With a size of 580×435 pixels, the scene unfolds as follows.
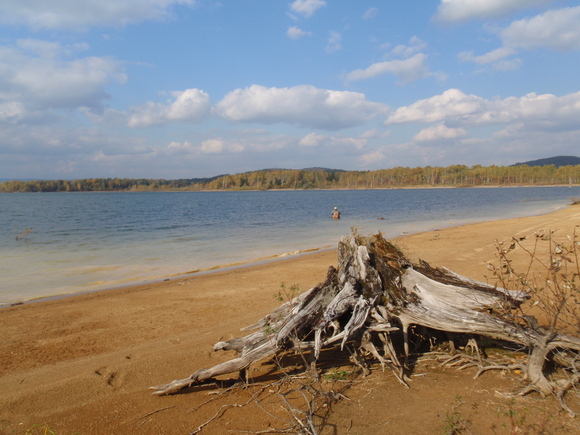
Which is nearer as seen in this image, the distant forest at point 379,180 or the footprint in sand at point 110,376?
the footprint in sand at point 110,376

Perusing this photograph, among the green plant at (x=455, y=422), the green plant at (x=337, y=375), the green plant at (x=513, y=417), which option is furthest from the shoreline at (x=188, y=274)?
the green plant at (x=513, y=417)

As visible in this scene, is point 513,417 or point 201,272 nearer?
point 513,417

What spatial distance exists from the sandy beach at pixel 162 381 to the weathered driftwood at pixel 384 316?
1.03 ft

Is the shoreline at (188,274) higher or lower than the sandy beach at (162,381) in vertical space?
lower

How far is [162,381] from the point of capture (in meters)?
5.06

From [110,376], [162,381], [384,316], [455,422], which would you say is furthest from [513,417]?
[110,376]

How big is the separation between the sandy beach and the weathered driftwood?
314 millimetres

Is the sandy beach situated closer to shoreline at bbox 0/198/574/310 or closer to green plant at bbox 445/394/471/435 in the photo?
green plant at bbox 445/394/471/435

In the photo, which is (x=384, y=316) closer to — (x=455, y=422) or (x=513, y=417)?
(x=455, y=422)

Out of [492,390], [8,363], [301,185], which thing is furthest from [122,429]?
[301,185]

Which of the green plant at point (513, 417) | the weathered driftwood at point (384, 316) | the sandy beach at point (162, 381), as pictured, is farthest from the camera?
the weathered driftwood at point (384, 316)

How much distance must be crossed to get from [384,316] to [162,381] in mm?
3055

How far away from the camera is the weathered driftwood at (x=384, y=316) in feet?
13.7

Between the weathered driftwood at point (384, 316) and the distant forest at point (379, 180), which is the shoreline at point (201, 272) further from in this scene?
the distant forest at point (379, 180)
